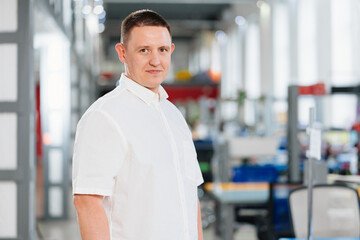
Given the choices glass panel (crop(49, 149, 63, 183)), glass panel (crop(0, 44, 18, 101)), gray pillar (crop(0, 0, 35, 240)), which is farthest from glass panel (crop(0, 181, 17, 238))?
glass panel (crop(49, 149, 63, 183))

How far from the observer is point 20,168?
11.9 feet

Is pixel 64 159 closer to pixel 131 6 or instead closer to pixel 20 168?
pixel 20 168

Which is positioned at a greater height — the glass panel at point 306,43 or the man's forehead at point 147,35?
the glass panel at point 306,43

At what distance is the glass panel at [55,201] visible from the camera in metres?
7.50

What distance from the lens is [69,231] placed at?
669cm

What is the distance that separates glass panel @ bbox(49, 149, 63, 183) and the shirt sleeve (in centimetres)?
626

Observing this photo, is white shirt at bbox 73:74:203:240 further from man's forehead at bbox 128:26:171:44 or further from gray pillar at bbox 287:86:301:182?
gray pillar at bbox 287:86:301:182

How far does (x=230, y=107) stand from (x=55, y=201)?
11.7m

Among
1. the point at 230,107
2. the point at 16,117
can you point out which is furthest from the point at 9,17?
the point at 230,107

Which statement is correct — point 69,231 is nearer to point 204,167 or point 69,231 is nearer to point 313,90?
point 204,167

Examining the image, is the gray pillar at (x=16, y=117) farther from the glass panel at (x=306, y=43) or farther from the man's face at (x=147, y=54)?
the glass panel at (x=306, y=43)

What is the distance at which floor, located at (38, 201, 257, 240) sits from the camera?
6.35m

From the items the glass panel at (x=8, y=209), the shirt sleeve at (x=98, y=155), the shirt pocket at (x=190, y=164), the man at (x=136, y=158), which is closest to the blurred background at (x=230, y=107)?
the glass panel at (x=8, y=209)

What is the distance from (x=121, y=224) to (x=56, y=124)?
20.8 ft
